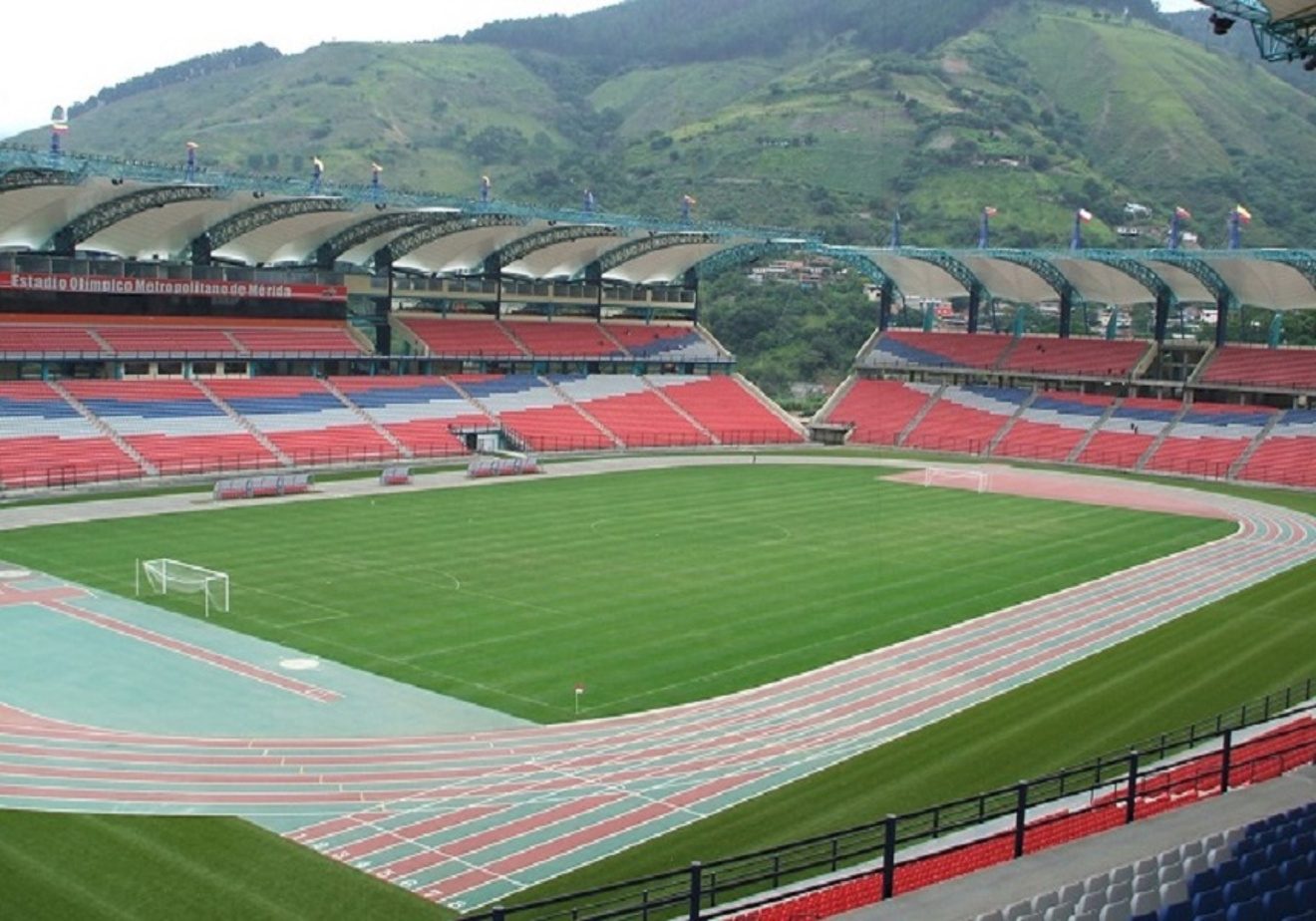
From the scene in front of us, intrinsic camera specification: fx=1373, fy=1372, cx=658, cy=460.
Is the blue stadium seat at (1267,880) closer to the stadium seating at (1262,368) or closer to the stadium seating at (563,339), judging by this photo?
the stadium seating at (1262,368)

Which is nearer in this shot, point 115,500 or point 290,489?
point 115,500

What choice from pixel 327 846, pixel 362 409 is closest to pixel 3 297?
pixel 362 409

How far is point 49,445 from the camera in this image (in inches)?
2088

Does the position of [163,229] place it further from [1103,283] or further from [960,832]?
[960,832]

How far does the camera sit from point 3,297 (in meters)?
60.7

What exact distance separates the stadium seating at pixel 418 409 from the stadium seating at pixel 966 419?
1047 inches

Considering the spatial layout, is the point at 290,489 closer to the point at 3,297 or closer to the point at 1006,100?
the point at 3,297

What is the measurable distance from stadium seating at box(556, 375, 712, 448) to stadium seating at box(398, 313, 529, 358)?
408 cm

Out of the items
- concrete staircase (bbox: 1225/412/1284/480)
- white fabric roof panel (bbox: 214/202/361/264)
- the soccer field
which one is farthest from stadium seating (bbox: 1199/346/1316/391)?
white fabric roof panel (bbox: 214/202/361/264)

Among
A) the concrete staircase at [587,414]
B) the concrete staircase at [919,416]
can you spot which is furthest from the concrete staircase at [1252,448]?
the concrete staircase at [587,414]

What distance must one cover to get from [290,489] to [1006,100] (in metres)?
168

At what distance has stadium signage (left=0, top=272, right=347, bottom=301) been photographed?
60.9m

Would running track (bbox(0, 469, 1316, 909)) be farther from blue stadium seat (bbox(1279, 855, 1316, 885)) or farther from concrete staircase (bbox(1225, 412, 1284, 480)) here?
concrete staircase (bbox(1225, 412, 1284, 480))

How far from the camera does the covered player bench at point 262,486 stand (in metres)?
50.1
